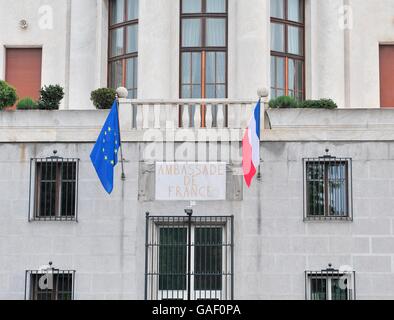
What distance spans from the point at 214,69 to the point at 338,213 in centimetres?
760

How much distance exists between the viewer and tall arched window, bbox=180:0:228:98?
3072cm

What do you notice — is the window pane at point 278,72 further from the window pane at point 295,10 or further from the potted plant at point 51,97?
the potted plant at point 51,97

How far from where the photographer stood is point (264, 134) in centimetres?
2541

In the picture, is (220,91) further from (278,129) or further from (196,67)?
(278,129)

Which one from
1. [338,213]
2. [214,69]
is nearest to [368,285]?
[338,213]

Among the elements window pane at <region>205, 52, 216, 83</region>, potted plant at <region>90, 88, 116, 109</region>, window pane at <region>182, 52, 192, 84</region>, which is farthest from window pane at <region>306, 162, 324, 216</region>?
window pane at <region>182, 52, 192, 84</region>

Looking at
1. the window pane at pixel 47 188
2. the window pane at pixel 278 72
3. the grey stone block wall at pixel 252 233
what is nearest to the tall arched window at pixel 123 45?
the window pane at pixel 278 72

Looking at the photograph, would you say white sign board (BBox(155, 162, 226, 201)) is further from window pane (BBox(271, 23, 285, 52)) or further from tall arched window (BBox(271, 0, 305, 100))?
window pane (BBox(271, 23, 285, 52))

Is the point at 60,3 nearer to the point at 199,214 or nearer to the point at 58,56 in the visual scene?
the point at 58,56

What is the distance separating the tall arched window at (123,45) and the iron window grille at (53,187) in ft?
19.8

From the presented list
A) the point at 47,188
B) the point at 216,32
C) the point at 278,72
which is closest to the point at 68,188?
the point at 47,188

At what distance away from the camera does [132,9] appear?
31938mm

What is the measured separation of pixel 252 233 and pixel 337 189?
246 centimetres

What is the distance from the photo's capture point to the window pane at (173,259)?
2512 cm
